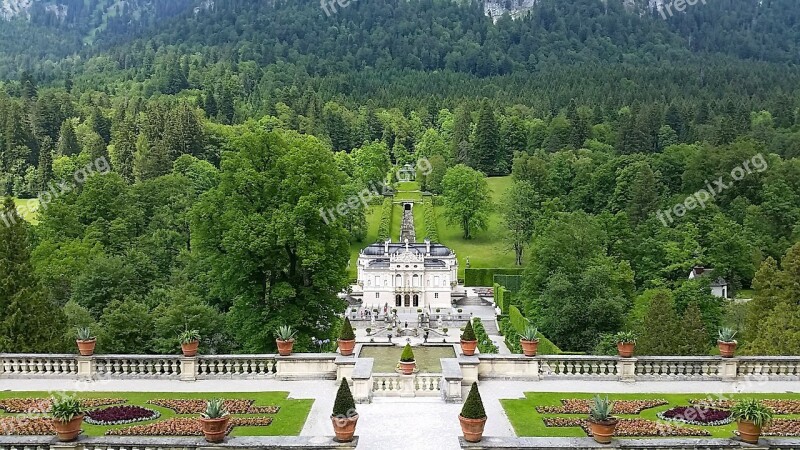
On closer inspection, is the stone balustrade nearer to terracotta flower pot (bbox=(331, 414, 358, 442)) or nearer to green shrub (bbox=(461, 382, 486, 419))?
terracotta flower pot (bbox=(331, 414, 358, 442))

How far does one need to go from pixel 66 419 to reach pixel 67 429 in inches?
11.6

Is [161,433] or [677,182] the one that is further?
[677,182]

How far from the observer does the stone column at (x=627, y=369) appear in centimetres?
2980

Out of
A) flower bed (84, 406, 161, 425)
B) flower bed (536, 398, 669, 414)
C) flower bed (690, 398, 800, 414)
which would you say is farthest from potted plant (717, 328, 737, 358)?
flower bed (84, 406, 161, 425)

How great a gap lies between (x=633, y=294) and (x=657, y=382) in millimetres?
46160

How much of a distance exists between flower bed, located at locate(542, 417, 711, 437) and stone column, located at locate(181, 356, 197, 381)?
12737 millimetres

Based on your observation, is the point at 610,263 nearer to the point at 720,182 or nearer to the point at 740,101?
the point at 720,182

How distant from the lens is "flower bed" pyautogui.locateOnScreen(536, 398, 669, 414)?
2628 centimetres

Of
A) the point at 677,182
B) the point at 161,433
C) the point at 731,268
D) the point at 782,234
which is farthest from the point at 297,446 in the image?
the point at 677,182

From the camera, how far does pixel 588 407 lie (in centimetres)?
2650

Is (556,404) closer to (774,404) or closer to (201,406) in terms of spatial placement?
(774,404)

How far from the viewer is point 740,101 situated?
157375mm

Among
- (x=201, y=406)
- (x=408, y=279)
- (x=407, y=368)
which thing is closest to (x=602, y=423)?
(x=407, y=368)

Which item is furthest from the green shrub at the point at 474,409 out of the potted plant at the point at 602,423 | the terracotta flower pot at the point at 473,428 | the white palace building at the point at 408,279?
the white palace building at the point at 408,279
